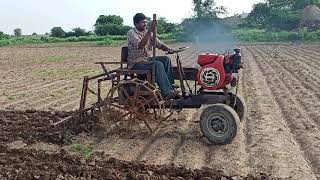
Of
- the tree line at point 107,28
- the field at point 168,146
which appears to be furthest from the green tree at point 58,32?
the field at point 168,146

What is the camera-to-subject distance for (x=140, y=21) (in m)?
7.45

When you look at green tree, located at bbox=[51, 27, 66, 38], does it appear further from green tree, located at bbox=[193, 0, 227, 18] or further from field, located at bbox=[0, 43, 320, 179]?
field, located at bbox=[0, 43, 320, 179]

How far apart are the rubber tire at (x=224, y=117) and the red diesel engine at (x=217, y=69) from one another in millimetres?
477

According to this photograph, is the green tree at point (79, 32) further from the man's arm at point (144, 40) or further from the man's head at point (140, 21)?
the man's arm at point (144, 40)

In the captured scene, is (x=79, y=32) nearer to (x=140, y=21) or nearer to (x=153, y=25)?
(x=140, y=21)

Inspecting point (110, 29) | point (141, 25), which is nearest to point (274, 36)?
point (110, 29)

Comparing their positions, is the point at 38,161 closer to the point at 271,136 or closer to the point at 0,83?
the point at 271,136

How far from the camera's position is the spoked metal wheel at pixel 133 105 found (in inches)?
278

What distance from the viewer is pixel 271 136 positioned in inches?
285

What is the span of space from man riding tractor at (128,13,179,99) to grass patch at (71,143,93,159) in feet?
4.65

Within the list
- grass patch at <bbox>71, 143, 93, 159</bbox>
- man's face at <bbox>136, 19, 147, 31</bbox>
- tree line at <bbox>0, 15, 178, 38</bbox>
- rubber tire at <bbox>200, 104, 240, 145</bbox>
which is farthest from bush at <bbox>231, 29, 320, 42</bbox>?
grass patch at <bbox>71, 143, 93, 159</bbox>

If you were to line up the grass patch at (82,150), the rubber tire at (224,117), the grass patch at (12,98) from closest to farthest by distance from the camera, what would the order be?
the grass patch at (82,150) < the rubber tire at (224,117) < the grass patch at (12,98)

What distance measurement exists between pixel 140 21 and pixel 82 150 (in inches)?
86.4

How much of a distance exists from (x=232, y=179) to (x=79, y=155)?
6.78ft
